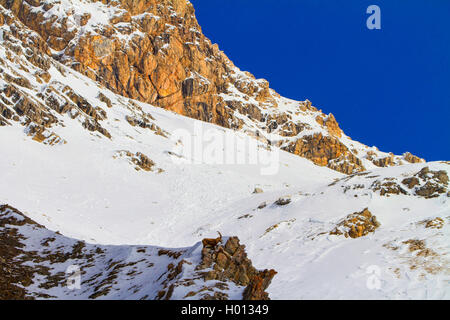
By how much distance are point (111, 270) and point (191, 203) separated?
22.5 m

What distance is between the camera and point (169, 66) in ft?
387

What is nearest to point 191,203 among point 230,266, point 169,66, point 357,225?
point 357,225

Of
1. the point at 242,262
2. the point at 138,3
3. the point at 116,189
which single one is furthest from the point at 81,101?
the point at 138,3

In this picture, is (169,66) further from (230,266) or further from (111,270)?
(230,266)

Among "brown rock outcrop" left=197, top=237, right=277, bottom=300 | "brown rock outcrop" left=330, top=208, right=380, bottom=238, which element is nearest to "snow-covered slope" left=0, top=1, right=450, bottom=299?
"brown rock outcrop" left=330, top=208, right=380, bottom=238

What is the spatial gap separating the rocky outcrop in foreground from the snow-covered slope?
0.16m

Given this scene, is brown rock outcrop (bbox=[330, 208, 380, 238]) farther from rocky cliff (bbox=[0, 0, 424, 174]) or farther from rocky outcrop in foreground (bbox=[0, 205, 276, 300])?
rocky cliff (bbox=[0, 0, 424, 174])

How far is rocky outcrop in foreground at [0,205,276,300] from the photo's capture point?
962 centimetres

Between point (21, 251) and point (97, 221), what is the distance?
12318 millimetres

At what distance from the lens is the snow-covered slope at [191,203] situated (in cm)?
1411

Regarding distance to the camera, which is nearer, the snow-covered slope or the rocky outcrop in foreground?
the rocky outcrop in foreground

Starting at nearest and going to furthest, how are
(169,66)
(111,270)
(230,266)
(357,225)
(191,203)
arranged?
(230,266) → (111,270) → (357,225) → (191,203) → (169,66)

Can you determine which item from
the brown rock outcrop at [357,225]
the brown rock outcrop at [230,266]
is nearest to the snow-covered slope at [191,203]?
the brown rock outcrop at [357,225]
